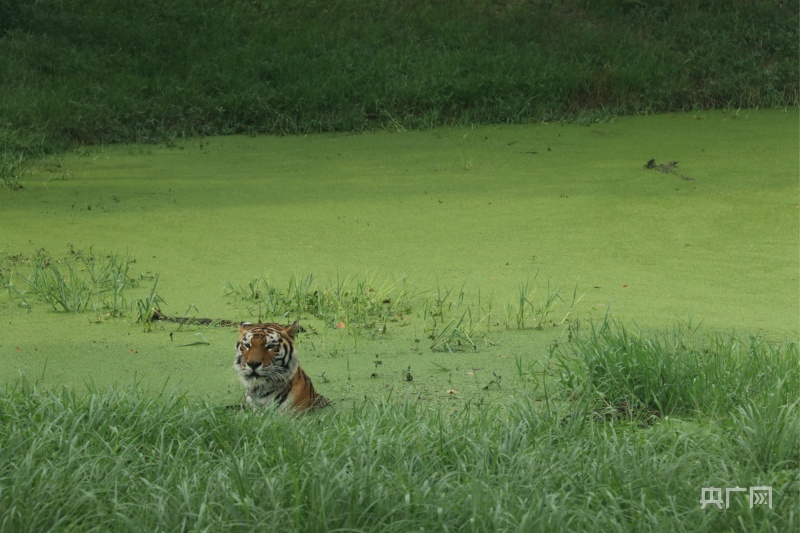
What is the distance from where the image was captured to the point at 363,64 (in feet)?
28.4

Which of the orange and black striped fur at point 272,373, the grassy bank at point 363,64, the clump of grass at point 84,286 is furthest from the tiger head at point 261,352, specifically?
the grassy bank at point 363,64

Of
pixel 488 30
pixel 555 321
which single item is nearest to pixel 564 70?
pixel 488 30

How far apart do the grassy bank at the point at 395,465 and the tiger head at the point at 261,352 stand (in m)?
0.20

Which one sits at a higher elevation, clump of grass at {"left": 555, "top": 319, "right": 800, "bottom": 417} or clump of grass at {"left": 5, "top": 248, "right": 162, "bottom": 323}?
clump of grass at {"left": 5, "top": 248, "right": 162, "bottom": 323}

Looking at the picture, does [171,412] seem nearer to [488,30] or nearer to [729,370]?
[729,370]

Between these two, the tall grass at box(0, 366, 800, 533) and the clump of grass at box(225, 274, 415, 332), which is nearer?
the tall grass at box(0, 366, 800, 533)

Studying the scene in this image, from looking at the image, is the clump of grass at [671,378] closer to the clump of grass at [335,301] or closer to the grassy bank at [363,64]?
the clump of grass at [335,301]

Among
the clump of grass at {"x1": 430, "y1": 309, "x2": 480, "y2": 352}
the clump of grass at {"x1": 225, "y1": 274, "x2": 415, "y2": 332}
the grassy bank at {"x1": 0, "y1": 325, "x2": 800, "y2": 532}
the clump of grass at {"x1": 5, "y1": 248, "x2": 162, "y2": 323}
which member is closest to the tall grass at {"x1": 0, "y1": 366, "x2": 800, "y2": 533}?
the grassy bank at {"x1": 0, "y1": 325, "x2": 800, "y2": 532}

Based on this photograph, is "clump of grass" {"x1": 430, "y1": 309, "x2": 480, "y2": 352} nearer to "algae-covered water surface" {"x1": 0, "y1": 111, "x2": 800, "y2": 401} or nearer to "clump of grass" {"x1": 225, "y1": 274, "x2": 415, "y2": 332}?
"algae-covered water surface" {"x1": 0, "y1": 111, "x2": 800, "y2": 401}

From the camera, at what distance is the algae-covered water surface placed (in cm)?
380

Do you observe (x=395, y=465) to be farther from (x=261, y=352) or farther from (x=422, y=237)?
(x=422, y=237)

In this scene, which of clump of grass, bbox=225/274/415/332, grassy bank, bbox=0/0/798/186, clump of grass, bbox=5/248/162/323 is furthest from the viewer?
grassy bank, bbox=0/0/798/186

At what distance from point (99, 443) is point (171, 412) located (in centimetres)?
25

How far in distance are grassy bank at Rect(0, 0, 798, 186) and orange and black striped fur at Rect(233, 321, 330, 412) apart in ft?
14.3
